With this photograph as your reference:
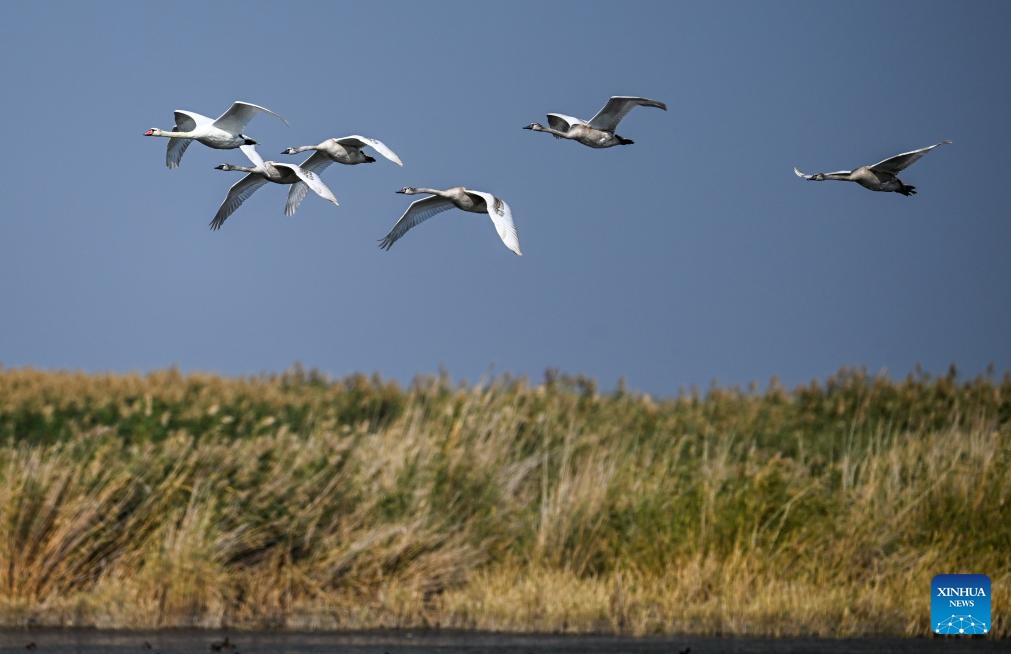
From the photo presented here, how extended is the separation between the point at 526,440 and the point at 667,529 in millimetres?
4763

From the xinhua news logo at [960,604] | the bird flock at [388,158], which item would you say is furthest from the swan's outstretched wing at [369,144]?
the xinhua news logo at [960,604]

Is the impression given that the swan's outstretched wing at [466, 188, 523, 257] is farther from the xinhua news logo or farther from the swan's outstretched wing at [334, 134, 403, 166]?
the xinhua news logo

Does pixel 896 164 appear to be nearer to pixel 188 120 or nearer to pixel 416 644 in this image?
pixel 188 120

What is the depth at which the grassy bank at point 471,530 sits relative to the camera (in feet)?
57.1

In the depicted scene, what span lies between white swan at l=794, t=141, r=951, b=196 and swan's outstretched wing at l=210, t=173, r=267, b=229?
235 centimetres

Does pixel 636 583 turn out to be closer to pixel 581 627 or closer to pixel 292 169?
pixel 581 627

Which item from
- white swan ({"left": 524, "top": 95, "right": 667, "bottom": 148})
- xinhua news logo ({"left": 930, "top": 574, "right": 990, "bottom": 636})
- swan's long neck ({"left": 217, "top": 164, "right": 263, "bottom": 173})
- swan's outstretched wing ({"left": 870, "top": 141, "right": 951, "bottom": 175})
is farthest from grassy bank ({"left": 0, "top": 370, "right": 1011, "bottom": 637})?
swan's outstretched wing ({"left": 870, "top": 141, "right": 951, "bottom": 175})

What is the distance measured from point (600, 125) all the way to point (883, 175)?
1.26 meters

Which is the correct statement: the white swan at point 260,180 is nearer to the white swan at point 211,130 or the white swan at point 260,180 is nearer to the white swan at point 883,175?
the white swan at point 211,130

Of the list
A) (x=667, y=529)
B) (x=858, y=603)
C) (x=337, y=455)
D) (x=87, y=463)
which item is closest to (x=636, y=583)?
(x=667, y=529)

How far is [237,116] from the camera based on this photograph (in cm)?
628

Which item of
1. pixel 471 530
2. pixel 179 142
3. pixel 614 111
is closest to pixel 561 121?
pixel 614 111

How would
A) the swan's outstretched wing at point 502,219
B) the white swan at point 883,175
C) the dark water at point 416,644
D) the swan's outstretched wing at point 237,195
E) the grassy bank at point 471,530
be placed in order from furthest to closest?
the grassy bank at point 471,530 → the dark water at point 416,644 → the swan's outstretched wing at point 237,195 → the white swan at point 883,175 → the swan's outstretched wing at point 502,219

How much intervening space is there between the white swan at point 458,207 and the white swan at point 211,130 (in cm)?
68
